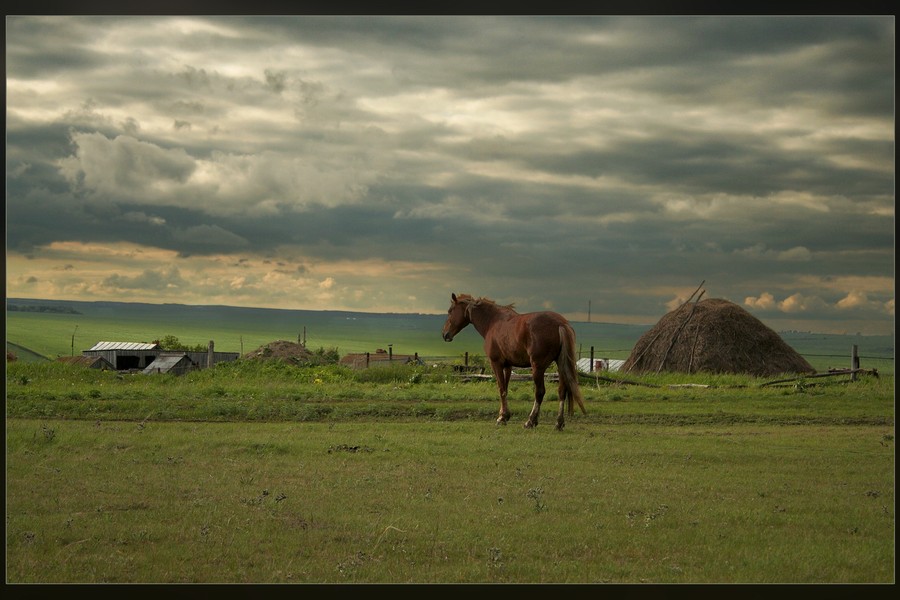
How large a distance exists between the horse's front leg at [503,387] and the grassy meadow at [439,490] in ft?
1.71

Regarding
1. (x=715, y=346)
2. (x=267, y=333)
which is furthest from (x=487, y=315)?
(x=267, y=333)

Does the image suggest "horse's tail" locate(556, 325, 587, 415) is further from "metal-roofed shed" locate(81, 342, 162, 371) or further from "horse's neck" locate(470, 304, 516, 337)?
"metal-roofed shed" locate(81, 342, 162, 371)

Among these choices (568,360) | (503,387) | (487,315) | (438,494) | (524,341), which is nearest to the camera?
(438,494)

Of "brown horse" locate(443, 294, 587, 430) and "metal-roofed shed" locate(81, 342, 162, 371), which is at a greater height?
"brown horse" locate(443, 294, 587, 430)

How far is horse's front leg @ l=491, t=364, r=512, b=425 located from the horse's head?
1.23 meters

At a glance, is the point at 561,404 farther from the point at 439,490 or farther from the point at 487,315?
the point at 439,490

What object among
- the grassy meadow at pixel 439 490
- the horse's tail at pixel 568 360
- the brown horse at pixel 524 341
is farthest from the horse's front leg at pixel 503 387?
the horse's tail at pixel 568 360

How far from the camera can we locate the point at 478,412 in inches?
642

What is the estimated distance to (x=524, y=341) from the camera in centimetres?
1466

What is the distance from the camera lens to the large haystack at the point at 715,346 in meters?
27.7

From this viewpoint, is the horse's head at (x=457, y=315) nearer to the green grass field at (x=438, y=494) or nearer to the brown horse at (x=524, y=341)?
the brown horse at (x=524, y=341)

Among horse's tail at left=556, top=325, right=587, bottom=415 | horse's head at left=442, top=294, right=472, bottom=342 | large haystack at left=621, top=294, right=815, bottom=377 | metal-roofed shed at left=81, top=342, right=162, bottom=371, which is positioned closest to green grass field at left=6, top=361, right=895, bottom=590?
horse's tail at left=556, top=325, right=587, bottom=415

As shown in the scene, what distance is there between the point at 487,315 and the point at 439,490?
302 inches

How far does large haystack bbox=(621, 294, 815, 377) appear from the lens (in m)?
27.7
